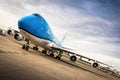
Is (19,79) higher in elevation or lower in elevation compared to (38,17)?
lower

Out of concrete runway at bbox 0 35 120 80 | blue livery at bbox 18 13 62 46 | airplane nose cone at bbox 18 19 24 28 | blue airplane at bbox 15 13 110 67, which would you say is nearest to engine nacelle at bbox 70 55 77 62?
blue airplane at bbox 15 13 110 67

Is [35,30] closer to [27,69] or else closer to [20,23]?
[20,23]

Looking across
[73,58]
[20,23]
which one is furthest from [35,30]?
[73,58]

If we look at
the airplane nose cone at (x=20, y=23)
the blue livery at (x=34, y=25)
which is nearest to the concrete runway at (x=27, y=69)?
the airplane nose cone at (x=20, y=23)

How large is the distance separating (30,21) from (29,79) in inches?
546

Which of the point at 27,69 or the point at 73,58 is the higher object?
the point at 27,69

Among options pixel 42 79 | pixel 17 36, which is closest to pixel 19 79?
pixel 42 79

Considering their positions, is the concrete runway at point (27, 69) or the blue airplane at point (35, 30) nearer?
the concrete runway at point (27, 69)

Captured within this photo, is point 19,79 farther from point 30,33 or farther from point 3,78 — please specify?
point 30,33

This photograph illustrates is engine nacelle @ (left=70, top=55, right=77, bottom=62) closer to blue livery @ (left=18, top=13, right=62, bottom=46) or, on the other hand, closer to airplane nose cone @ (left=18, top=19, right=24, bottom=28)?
blue livery @ (left=18, top=13, right=62, bottom=46)

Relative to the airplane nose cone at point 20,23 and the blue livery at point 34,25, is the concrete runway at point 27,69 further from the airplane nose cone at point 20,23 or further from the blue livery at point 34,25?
the blue livery at point 34,25

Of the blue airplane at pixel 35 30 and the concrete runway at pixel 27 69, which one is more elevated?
the blue airplane at pixel 35 30

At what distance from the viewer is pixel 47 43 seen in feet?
74.1

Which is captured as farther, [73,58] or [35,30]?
[73,58]
